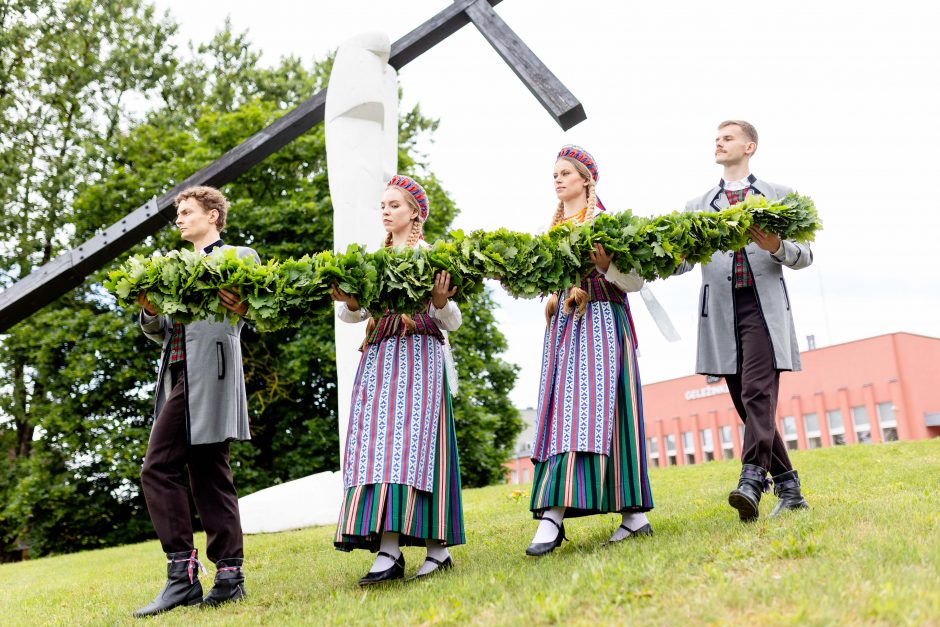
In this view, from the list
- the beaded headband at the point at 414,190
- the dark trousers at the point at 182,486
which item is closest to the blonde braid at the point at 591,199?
the beaded headband at the point at 414,190

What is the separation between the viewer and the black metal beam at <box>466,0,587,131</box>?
25.2 feet

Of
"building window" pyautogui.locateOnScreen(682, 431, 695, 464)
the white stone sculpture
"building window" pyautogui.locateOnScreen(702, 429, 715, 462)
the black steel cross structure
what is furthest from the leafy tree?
"building window" pyautogui.locateOnScreen(682, 431, 695, 464)

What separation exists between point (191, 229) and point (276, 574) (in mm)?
2219

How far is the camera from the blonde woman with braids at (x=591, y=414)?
4.42 metres

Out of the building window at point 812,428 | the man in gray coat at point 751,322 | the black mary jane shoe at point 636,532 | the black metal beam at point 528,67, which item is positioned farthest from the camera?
the building window at point 812,428

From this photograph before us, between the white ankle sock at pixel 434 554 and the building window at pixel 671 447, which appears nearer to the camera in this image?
the white ankle sock at pixel 434 554

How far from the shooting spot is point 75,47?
2011 centimetres

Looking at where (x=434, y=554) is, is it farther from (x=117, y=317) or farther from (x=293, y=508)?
(x=117, y=317)

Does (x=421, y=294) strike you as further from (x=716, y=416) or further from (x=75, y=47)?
(x=716, y=416)

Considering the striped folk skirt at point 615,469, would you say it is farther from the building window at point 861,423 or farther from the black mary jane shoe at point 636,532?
the building window at point 861,423

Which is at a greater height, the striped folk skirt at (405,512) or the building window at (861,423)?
the building window at (861,423)

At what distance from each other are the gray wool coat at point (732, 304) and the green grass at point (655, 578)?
2.97 ft

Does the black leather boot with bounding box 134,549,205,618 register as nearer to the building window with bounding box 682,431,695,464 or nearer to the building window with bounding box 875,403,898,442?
the building window with bounding box 875,403,898,442

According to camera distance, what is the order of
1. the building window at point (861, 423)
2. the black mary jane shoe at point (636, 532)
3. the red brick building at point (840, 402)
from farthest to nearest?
1. the building window at point (861, 423)
2. the red brick building at point (840, 402)
3. the black mary jane shoe at point (636, 532)
